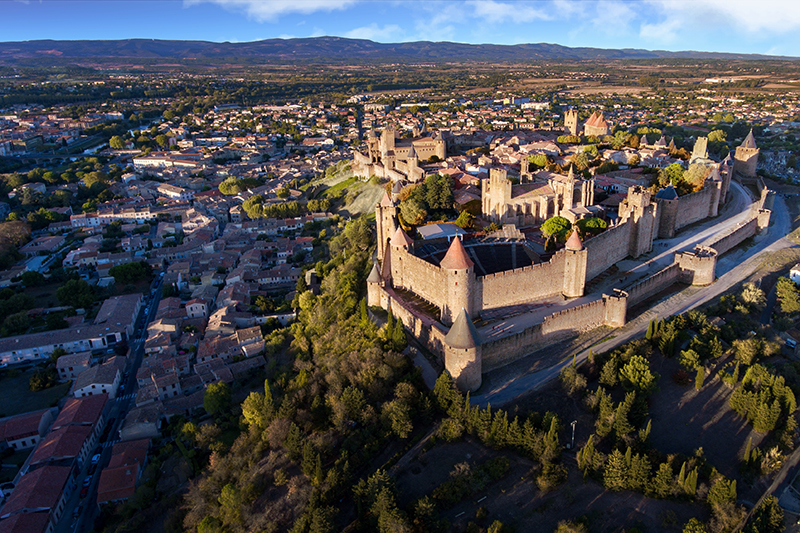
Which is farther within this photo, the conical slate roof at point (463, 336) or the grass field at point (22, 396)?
the grass field at point (22, 396)

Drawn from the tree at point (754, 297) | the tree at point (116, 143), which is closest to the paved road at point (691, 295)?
the tree at point (754, 297)

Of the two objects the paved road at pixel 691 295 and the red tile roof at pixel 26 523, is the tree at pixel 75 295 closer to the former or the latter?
the red tile roof at pixel 26 523

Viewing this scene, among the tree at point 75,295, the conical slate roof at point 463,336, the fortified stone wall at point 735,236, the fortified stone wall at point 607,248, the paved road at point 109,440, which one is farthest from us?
the tree at point 75,295

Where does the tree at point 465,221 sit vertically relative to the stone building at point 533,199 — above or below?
below

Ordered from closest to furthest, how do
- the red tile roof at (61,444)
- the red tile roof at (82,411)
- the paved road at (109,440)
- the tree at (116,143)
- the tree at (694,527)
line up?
the tree at (694,527) → the paved road at (109,440) → the red tile roof at (61,444) → the red tile roof at (82,411) → the tree at (116,143)

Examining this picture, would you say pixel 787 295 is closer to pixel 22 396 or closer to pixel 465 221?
pixel 465 221

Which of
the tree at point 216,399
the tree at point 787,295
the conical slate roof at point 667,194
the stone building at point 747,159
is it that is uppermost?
the stone building at point 747,159

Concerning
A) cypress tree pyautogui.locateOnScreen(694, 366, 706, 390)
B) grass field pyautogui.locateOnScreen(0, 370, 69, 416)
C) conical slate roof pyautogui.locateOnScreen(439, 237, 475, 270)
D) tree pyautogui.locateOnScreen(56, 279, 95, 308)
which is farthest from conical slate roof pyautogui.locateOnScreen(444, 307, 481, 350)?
tree pyautogui.locateOnScreen(56, 279, 95, 308)
